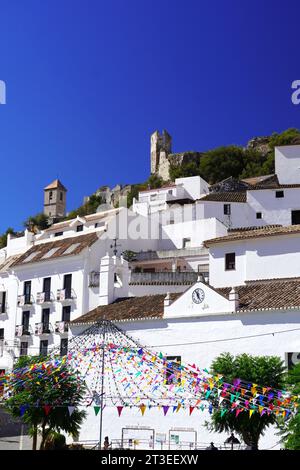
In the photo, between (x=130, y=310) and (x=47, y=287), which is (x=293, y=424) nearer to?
(x=130, y=310)

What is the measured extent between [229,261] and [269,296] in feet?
26.5

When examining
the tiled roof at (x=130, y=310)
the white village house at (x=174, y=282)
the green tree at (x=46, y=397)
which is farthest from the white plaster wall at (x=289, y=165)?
the green tree at (x=46, y=397)

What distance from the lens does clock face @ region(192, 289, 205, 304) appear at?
27.2 meters

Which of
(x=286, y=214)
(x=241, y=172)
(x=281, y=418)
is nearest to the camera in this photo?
(x=281, y=418)

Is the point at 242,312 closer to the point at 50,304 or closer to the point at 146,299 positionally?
the point at 146,299

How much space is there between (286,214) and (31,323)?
19.2 m

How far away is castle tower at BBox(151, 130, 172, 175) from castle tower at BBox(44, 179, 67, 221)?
15156mm

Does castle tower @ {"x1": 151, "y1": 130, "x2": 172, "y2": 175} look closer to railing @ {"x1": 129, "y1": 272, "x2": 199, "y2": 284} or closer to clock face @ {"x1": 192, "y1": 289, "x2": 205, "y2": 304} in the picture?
railing @ {"x1": 129, "y1": 272, "x2": 199, "y2": 284}

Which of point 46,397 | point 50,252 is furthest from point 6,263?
point 46,397

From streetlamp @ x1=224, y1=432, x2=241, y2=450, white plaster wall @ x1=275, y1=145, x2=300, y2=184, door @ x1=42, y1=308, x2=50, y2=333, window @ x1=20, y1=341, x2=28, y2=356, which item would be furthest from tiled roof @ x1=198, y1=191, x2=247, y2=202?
streetlamp @ x1=224, y1=432, x2=241, y2=450

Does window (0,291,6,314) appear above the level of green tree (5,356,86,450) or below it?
above

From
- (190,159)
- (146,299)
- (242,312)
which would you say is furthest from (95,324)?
(190,159)

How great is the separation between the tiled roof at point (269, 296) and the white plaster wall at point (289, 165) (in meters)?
22.1
